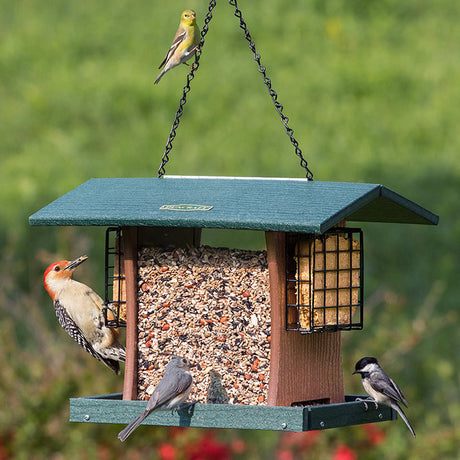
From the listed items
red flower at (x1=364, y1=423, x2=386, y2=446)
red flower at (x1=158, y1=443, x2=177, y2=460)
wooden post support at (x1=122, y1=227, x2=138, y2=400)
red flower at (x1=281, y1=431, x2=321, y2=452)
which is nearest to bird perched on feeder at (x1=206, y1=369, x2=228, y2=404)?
wooden post support at (x1=122, y1=227, x2=138, y2=400)

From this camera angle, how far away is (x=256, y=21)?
49.9ft

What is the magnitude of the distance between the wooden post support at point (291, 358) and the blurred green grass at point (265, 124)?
3.42 meters

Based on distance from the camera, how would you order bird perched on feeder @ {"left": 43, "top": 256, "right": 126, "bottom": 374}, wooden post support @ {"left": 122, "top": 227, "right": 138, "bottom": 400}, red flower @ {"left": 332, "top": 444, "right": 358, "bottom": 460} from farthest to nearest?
red flower @ {"left": 332, "top": 444, "right": 358, "bottom": 460}
bird perched on feeder @ {"left": 43, "top": 256, "right": 126, "bottom": 374}
wooden post support @ {"left": 122, "top": 227, "right": 138, "bottom": 400}

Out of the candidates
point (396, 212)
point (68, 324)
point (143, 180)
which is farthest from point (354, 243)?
point (68, 324)

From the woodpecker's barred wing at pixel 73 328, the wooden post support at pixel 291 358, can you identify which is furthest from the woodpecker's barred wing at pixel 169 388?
the woodpecker's barred wing at pixel 73 328

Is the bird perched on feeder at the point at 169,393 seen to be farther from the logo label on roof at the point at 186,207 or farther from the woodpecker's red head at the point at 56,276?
the woodpecker's red head at the point at 56,276

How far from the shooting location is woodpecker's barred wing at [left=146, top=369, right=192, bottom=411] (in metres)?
4.28

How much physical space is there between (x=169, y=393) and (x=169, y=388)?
22mm

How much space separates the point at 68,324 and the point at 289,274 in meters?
1.27

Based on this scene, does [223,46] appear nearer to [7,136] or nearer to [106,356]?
[7,136]

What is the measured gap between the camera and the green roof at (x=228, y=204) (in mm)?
4195

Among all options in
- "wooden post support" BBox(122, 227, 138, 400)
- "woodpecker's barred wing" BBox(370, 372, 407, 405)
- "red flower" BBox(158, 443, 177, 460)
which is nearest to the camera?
"woodpecker's barred wing" BBox(370, 372, 407, 405)

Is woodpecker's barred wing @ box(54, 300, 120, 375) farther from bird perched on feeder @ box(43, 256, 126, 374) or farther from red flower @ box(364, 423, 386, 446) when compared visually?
red flower @ box(364, 423, 386, 446)

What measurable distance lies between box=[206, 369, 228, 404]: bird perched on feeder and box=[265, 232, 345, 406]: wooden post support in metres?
0.23
